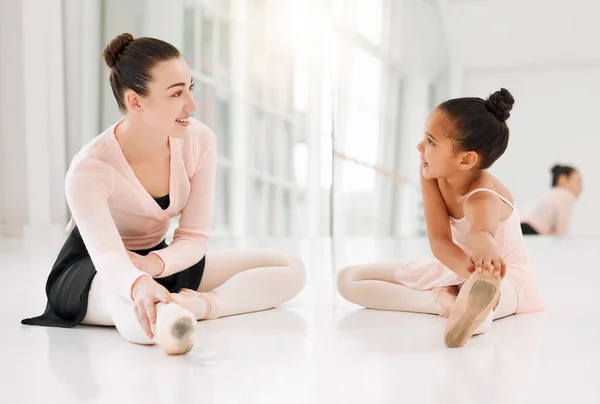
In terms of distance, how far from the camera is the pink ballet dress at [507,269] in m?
1.66

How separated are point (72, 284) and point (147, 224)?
0.69 ft

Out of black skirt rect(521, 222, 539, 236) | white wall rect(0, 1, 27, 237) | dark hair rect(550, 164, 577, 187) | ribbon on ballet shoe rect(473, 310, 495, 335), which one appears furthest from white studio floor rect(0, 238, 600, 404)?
dark hair rect(550, 164, 577, 187)

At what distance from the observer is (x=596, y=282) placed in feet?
8.32

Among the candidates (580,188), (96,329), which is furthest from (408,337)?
(580,188)

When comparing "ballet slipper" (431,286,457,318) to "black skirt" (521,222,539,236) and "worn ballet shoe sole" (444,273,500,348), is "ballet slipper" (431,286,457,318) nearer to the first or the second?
"worn ballet shoe sole" (444,273,500,348)

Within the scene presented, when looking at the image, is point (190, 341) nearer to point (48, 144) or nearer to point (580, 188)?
point (48, 144)

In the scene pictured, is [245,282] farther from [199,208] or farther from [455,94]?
[455,94]

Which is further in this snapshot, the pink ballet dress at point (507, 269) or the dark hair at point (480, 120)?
the pink ballet dress at point (507, 269)

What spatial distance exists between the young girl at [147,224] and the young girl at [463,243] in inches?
12.2

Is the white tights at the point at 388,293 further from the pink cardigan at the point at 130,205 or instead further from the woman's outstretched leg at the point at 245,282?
the pink cardigan at the point at 130,205

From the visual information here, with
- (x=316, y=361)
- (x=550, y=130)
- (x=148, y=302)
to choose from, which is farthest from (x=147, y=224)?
(x=550, y=130)

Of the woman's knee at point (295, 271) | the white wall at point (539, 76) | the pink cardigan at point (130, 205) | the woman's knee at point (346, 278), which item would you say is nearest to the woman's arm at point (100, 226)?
the pink cardigan at point (130, 205)

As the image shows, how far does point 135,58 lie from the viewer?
4.66 ft

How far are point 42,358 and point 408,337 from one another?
0.72 metres
